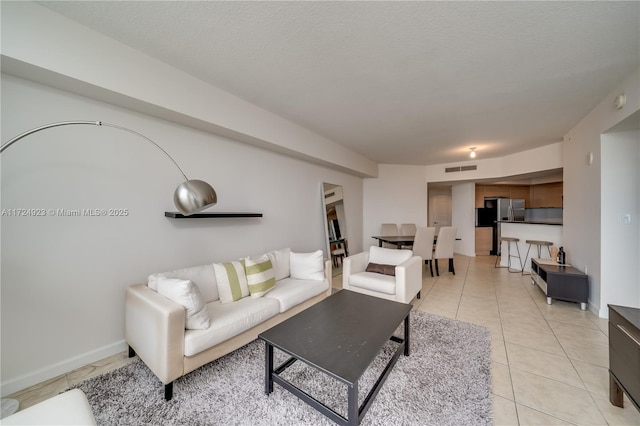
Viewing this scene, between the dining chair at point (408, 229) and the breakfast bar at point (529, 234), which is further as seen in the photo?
the dining chair at point (408, 229)

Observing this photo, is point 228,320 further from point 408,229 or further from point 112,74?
point 408,229

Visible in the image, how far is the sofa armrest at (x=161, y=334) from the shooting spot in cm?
159

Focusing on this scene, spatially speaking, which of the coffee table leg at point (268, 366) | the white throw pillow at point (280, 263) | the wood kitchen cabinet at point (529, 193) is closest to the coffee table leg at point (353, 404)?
the coffee table leg at point (268, 366)

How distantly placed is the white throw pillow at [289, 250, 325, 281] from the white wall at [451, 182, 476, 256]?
18.0ft

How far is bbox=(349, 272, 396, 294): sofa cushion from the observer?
2920 mm

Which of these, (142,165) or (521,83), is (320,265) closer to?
(142,165)

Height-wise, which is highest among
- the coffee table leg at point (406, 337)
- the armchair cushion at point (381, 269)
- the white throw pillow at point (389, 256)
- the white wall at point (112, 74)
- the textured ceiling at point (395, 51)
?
the textured ceiling at point (395, 51)

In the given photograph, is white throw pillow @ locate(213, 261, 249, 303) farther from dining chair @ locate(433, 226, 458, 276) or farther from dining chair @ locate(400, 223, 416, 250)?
dining chair @ locate(400, 223, 416, 250)

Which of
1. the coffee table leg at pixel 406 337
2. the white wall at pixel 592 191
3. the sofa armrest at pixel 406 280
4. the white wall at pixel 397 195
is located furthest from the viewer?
the white wall at pixel 397 195

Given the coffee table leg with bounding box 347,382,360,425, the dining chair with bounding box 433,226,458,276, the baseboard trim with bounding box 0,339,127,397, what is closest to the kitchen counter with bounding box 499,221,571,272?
the dining chair with bounding box 433,226,458,276

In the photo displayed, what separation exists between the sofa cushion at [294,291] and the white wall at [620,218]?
3.36 metres

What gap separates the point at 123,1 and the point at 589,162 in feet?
16.9

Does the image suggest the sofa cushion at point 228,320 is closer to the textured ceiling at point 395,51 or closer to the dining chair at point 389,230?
the textured ceiling at point 395,51

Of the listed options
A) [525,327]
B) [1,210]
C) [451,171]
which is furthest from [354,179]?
[1,210]
